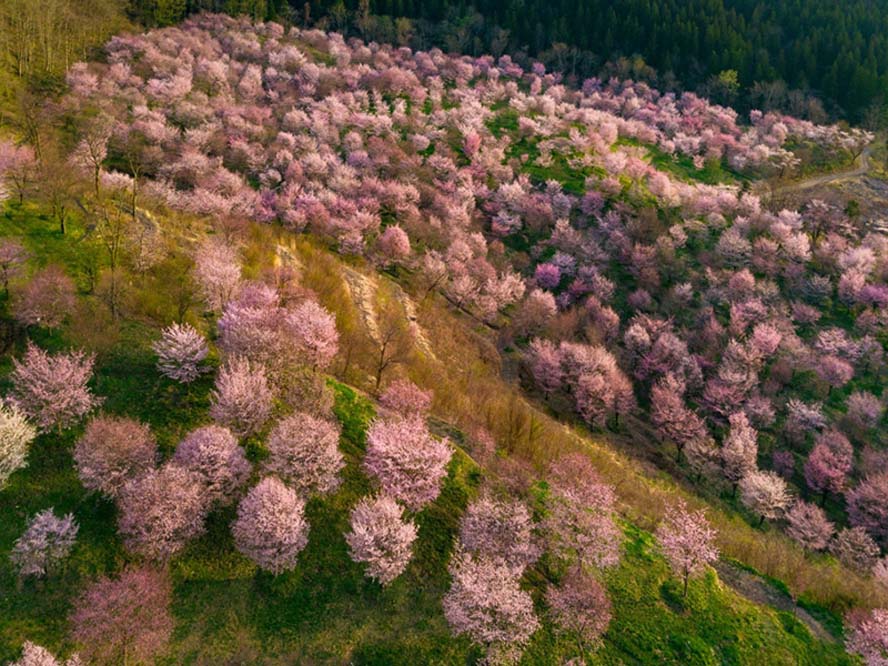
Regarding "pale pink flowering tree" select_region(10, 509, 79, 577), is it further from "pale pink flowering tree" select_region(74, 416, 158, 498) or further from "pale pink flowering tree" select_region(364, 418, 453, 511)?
"pale pink flowering tree" select_region(364, 418, 453, 511)

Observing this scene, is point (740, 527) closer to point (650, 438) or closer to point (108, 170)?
point (650, 438)

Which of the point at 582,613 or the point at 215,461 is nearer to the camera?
the point at 582,613

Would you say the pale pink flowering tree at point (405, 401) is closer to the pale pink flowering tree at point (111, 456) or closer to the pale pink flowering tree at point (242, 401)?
the pale pink flowering tree at point (242, 401)

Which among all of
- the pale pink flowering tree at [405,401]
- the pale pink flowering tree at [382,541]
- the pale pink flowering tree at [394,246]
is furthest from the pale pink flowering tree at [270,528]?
the pale pink flowering tree at [394,246]

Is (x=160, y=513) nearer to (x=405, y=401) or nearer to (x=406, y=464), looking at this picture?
(x=406, y=464)

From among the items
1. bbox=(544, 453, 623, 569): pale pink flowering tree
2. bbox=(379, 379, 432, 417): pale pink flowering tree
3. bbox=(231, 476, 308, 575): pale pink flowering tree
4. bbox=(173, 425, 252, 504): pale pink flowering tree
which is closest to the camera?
bbox=(231, 476, 308, 575): pale pink flowering tree

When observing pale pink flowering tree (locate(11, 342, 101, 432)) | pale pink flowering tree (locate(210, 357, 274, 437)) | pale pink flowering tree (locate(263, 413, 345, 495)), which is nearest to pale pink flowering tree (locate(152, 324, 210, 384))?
pale pink flowering tree (locate(210, 357, 274, 437))

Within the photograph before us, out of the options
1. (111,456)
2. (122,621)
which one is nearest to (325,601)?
(122,621)
